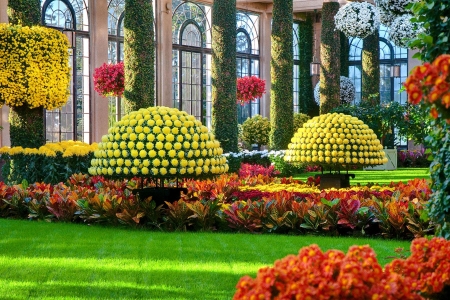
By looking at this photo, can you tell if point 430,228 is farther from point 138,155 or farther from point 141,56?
point 141,56

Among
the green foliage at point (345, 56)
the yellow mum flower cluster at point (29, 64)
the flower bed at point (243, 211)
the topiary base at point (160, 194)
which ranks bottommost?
Result: the flower bed at point (243, 211)

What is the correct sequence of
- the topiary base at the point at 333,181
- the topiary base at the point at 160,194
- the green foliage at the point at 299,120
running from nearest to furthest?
the topiary base at the point at 160,194 → the topiary base at the point at 333,181 → the green foliage at the point at 299,120

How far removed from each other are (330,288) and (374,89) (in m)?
21.4

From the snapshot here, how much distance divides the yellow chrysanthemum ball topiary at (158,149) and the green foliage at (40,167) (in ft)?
10.1

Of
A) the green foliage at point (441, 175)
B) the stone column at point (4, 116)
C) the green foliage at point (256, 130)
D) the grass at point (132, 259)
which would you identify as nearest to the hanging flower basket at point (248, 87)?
the green foliage at point (256, 130)

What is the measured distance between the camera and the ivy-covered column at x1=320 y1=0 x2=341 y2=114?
20.5 metres

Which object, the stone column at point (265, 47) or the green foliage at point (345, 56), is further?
the green foliage at point (345, 56)

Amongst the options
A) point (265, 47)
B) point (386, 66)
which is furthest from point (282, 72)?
point (386, 66)

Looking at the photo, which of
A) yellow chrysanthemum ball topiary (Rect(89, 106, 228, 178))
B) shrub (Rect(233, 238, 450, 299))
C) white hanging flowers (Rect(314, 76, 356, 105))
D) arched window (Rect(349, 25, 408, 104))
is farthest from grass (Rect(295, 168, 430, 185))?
shrub (Rect(233, 238, 450, 299))

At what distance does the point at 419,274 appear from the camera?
10.8 feet

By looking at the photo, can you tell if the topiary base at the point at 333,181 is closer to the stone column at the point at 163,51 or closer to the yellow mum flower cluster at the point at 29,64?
the yellow mum flower cluster at the point at 29,64

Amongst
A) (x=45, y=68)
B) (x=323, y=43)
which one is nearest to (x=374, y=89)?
(x=323, y=43)

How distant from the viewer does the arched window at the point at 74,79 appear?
1689 centimetres

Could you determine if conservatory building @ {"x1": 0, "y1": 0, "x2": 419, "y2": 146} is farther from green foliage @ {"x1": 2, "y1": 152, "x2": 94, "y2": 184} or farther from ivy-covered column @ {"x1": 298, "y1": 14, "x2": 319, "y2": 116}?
green foliage @ {"x1": 2, "y1": 152, "x2": 94, "y2": 184}
